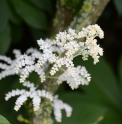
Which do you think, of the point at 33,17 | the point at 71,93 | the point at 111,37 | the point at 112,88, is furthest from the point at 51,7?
the point at 111,37

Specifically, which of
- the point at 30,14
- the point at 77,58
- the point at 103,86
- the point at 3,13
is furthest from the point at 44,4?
the point at 103,86

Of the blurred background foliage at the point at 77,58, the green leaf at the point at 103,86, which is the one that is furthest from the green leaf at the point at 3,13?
the green leaf at the point at 103,86

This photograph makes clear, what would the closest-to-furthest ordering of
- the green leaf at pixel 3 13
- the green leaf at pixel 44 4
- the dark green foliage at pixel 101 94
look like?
the green leaf at pixel 3 13, the green leaf at pixel 44 4, the dark green foliage at pixel 101 94

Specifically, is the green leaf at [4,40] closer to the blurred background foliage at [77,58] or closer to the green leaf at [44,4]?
the blurred background foliage at [77,58]

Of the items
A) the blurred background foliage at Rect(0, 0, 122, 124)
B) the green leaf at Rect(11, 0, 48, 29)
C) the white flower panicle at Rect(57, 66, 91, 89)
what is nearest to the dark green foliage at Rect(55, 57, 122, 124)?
the blurred background foliage at Rect(0, 0, 122, 124)

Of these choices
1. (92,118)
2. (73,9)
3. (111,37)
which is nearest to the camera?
(73,9)

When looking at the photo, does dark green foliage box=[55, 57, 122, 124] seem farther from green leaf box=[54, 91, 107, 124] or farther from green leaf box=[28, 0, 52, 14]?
green leaf box=[28, 0, 52, 14]

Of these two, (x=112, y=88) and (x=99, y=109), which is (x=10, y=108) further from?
(x=112, y=88)

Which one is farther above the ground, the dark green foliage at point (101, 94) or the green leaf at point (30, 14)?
the green leaf at point (30, 14)

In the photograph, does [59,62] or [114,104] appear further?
[114,104]
